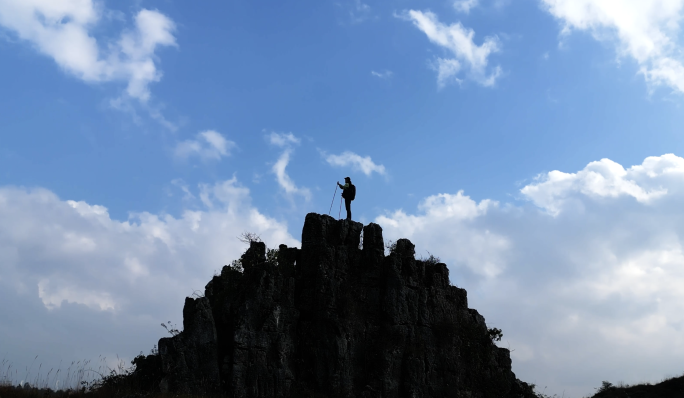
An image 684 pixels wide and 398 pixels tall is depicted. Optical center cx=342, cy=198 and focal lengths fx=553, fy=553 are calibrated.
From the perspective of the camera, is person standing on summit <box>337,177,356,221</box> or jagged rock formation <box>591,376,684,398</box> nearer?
person standing on summit <box>337,177,356,221</box>

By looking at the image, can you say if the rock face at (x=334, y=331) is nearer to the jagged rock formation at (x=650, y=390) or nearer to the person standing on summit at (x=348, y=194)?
the person standing on summit at (x=348, y=194)

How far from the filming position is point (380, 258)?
32812 mm

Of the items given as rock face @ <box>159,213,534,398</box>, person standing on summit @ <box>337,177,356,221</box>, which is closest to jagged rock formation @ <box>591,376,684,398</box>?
rock face @ <box>159,213,534,398</box>

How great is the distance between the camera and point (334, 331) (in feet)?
97.6

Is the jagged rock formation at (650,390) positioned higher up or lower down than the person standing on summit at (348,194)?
lower down

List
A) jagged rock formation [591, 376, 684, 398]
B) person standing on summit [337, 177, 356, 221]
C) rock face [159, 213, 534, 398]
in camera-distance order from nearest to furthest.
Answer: rock face [159, 213, 534, 398], person standing on summit [337, 177, 356, 221], jagged rock formation [591, 376, 684, 398]

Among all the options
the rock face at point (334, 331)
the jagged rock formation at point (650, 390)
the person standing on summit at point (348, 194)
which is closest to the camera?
the rock face at point (334, 331)

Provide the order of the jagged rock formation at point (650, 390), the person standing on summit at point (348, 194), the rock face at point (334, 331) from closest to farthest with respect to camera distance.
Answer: the rock face at point (334, 331) < the person standing on summit at point (348, 194) < the jagged rock formation at point (650, 390)

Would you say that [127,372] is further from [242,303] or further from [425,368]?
[425,368]

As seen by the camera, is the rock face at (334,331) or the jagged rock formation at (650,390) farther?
the jagged rock formation at (650,390)

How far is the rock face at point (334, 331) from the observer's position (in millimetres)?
27422

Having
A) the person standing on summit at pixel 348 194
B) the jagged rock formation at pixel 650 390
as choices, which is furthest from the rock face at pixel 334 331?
the jagged rock formation at pixel 650 390

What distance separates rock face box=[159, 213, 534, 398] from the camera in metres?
27.4

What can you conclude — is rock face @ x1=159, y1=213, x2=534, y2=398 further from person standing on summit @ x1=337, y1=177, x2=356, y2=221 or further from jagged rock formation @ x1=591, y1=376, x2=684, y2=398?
jagged rock formation @ x1=591, y1=376, x2=684, y2=398
